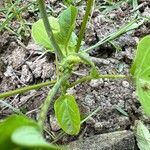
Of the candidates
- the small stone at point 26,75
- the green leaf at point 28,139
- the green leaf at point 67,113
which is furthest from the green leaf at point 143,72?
the green leaf at point 28,139

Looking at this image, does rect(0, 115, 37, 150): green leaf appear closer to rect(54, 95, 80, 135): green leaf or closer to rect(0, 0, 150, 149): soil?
rect(54, 95, 80, 135): green leaf

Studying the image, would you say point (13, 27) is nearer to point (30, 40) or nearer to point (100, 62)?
point (30, 40)

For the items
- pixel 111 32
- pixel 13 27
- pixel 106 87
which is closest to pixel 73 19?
pixel 106 87

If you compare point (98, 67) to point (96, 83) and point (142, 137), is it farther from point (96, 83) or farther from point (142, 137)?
point (142, 137)

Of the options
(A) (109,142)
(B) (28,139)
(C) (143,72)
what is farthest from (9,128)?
(A) (109,142)

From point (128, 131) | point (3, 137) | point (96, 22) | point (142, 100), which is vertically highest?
point (3, 137)

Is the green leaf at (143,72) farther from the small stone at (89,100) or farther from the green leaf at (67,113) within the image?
the small stone at (89,100)
